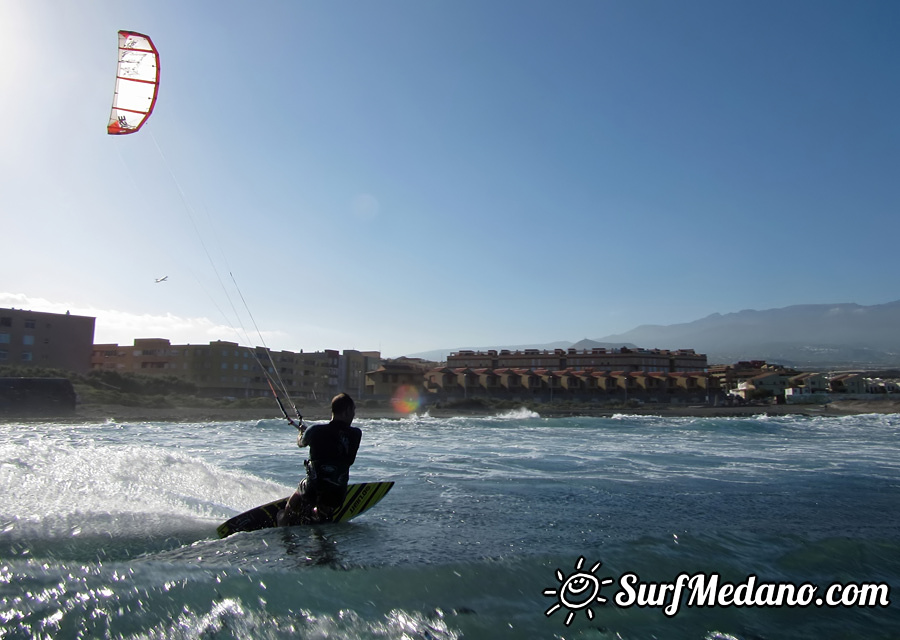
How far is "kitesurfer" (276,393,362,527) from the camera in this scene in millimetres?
6414

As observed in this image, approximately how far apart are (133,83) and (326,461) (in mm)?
7516

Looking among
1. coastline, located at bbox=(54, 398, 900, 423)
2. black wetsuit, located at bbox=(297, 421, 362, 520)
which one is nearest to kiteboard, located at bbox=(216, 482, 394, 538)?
black wetsuit, located at bbox=(297, 421, 362, 520)

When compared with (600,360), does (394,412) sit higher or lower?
lower

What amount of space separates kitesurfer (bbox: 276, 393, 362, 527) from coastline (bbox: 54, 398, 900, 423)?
29.8 metres

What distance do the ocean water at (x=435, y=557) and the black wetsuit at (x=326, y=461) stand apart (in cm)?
38

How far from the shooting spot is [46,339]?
185 ft

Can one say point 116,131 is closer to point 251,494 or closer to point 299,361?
point 251,494

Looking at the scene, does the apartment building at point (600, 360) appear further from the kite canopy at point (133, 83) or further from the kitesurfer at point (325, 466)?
the kitesurfer at point (325, 466)

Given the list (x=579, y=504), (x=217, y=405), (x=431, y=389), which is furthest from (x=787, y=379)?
(x=579, y=504)

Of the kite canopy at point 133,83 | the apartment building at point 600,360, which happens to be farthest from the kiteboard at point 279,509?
the apartment building at point 600,360

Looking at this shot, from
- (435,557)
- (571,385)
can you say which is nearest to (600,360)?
(571,385)

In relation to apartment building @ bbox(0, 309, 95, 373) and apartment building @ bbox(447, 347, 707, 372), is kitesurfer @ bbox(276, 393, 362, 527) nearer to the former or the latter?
apartment building @ bbox(0, 309, 95, 373)

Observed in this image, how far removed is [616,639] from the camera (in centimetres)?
392

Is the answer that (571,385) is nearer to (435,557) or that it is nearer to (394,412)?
(394,412)
